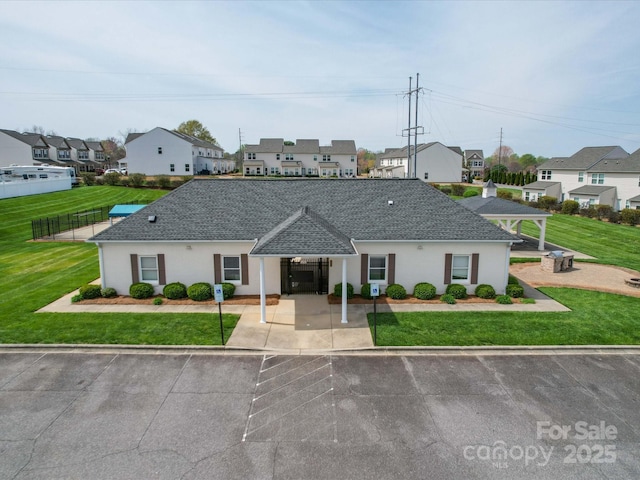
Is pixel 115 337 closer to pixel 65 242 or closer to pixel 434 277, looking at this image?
pixel 434 277

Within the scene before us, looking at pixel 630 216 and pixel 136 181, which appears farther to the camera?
pixel 136 181

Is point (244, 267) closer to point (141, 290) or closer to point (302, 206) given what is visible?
point (302, 206)

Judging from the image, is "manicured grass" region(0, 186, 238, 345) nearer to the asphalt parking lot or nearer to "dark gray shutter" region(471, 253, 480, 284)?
the asphalt parking lot

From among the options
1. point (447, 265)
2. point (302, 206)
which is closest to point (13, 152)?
point (302, 206)

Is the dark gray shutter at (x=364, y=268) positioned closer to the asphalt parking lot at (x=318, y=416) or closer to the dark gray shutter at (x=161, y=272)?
the asphalt parking lot at (x=318, y=416)

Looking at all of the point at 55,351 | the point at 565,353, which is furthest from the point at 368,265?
the point at 55,351

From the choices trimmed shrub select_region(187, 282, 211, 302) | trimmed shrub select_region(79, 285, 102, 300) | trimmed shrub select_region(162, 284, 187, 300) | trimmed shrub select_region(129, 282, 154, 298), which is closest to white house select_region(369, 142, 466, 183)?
trimmed shrub select_region(187, 282, 211, 302)
